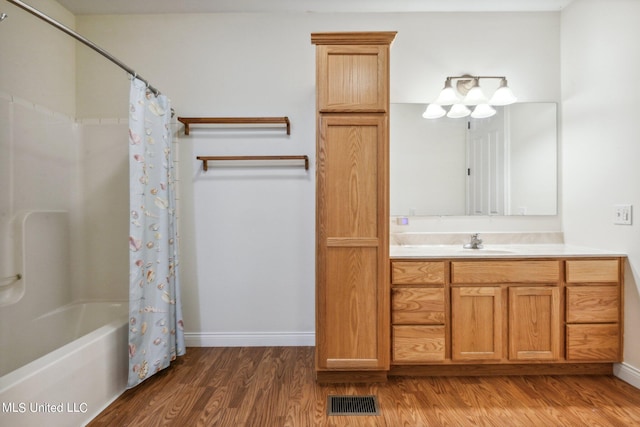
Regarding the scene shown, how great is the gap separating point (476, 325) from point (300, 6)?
8.57 feet

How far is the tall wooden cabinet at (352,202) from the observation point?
6.25 feet

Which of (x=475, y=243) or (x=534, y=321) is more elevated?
(x=475, y=243)

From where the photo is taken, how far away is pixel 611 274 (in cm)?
200

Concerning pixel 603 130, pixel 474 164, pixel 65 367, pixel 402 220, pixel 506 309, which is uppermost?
pixel 603 130

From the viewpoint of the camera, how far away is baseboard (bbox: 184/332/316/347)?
8.34ft

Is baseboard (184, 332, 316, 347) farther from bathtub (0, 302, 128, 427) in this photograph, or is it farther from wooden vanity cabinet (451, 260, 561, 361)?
wooden vanity cabinet (451, 260, 561, 361)

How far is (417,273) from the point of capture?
6.59 ft

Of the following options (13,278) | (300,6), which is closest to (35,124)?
(13,278)

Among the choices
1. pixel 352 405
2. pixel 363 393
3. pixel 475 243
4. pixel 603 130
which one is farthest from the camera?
pixel 475 243

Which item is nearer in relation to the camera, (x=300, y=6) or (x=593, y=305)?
(x=593, y=305)

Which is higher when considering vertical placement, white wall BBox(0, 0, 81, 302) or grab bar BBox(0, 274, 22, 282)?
white wall BBox(0, 0, 81, 302)

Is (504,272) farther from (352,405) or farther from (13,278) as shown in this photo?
(13,278)

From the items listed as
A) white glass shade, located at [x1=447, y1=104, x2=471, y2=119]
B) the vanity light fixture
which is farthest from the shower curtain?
white glass shade, located at [x1=447, y1=104, x2=471, y2=119]

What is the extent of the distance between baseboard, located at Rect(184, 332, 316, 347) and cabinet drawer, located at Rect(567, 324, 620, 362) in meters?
1.75
